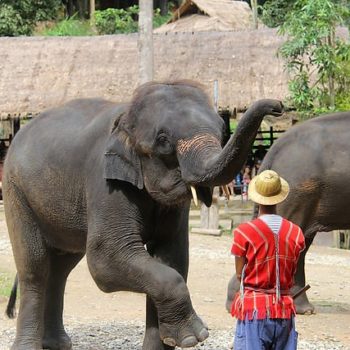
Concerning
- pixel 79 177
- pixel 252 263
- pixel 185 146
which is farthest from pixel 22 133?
pixel 252 263

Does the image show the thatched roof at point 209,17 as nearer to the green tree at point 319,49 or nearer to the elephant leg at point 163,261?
the green tree at point 319,49

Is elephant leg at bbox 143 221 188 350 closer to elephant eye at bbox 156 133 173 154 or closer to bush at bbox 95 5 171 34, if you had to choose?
elephant eye at bbox 156 133 173 154

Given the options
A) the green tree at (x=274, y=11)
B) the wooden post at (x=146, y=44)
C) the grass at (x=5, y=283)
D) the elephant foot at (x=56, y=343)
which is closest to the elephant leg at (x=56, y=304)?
the elephant foot at (x=56, y=343)

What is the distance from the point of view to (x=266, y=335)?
5.17m

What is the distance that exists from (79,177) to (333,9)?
8.69 meters

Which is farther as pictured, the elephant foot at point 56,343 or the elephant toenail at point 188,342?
the elephant foot at point 56,343

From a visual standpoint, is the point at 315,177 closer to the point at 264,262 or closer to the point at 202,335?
the point at 202,335

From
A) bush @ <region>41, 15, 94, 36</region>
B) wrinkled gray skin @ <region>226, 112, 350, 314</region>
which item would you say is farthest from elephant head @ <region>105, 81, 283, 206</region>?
bush @ <region>41, 15, 94, 36</region>

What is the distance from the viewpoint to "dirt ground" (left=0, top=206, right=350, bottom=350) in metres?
8.20

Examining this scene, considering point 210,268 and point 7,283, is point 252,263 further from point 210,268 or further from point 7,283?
point 210,268

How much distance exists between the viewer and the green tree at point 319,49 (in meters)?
14.1

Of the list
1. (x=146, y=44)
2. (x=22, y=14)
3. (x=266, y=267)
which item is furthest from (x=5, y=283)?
(x=22, y=14)

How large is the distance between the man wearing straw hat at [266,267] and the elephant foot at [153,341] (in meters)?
0.96

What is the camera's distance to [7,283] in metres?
10.7
